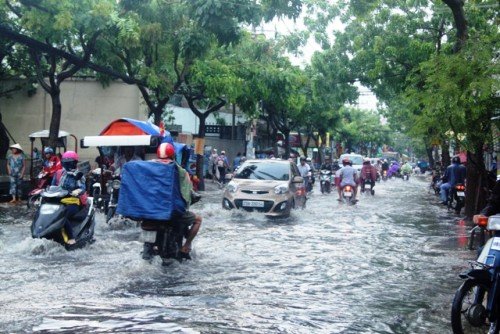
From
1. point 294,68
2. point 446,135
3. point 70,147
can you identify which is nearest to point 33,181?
point 70,147

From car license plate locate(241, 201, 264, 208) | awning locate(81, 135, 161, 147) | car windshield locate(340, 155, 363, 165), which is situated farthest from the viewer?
car windshield locate(340, 155, 363, 165)

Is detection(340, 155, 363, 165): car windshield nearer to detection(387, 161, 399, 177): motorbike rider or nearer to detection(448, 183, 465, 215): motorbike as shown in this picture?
detection(387, 161, 399, 177): motorbike rider

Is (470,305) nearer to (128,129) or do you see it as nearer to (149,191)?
(149,191)

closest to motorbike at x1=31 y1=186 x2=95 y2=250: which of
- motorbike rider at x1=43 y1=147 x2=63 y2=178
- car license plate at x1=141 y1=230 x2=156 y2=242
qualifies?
car license plate at x1=141 y1=230 x2=156 y2=242

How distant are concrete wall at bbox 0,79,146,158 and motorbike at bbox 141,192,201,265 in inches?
862

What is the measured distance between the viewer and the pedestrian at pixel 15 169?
19.4 m

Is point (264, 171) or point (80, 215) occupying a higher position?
point (264, 171)

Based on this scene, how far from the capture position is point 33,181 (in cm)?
2123

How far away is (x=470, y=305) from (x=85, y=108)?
26.8 meters

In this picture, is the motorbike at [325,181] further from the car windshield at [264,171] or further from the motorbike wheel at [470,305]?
the motorbike wheel at [470,305]

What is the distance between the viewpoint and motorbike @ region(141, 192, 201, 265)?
8.95 m

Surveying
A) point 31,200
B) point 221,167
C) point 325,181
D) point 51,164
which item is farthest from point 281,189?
point 221,167

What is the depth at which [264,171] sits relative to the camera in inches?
715

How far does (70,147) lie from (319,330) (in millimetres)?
26445
